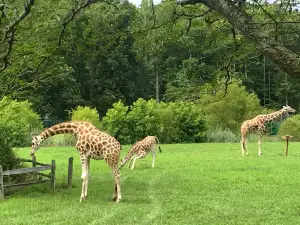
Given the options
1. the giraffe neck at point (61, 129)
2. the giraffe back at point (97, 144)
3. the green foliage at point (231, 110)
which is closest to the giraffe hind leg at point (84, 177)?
the giraffe back at point (97, 144)

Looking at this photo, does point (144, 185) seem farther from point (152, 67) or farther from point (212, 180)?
point (152, 67)

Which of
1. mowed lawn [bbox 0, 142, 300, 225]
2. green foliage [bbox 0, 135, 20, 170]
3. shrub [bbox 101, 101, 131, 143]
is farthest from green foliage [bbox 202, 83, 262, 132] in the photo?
green foliage [bbox 0, 135, 20, 170]

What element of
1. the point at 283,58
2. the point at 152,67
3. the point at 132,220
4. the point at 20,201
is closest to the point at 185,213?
the point at 132,220

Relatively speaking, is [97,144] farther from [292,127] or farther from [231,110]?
[231,110]

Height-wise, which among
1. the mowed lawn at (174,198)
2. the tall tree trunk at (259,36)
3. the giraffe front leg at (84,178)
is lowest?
the mowed lawn at (174,198)

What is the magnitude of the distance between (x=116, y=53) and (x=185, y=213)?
36.1 metres

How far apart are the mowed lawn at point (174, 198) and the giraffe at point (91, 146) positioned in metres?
0.48

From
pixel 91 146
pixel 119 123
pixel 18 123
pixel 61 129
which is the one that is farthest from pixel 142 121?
pixel 91 146

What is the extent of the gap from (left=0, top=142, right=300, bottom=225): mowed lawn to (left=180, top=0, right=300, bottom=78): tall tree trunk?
4.53 m

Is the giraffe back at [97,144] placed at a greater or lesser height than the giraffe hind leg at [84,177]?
greater

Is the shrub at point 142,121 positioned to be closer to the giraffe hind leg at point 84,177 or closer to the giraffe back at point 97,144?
the giraffe back at point 97,144

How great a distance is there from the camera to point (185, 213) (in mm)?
8438

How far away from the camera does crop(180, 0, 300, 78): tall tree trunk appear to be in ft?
12.2

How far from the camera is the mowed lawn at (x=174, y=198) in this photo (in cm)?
815
